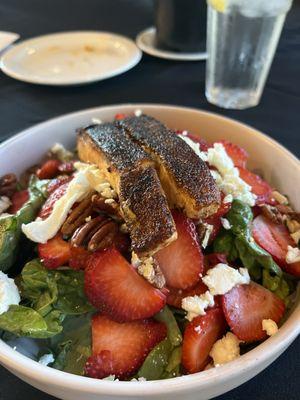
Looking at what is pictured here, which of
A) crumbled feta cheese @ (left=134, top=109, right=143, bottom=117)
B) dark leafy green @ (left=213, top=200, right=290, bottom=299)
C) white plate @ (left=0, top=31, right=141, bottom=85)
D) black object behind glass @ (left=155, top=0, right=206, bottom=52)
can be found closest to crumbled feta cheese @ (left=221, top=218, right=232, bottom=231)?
dark leafy green @ (left=213, top=200, right=290, bottom=299)

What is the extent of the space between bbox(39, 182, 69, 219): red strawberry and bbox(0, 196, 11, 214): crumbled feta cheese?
0.11 m

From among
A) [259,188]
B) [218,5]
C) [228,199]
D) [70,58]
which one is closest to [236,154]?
[259,188]

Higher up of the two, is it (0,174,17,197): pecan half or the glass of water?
the glass of water

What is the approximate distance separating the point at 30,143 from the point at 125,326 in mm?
538

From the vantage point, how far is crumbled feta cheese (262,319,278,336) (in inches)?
28.0

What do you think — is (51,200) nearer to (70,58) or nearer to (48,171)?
(48,171)

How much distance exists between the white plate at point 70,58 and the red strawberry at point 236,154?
2.02 feet

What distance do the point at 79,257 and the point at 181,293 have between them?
0.18 metres

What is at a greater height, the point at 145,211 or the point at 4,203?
the point at 145,211

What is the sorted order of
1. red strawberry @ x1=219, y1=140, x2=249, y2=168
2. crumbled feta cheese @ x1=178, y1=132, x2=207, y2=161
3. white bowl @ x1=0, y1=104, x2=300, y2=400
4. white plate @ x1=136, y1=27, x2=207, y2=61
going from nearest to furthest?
1. white bowl @ x1=0, y1=104, x2=300, y2=400
2. crumbled feta cheese @ x1=178, y1=132, x2=207, y2=161
3. red strawberry @ x1=219, y1=140, x2=249, y2=168
4. white plate @ x1=136, y1=27, x2=207, y2=61

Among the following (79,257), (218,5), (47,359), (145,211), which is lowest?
(47,359)

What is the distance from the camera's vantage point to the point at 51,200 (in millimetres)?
886

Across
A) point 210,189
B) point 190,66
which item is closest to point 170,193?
point 210,189

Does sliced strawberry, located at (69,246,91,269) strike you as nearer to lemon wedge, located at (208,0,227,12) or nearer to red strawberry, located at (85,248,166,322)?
red strawberry, located at (85,248,166,322)
